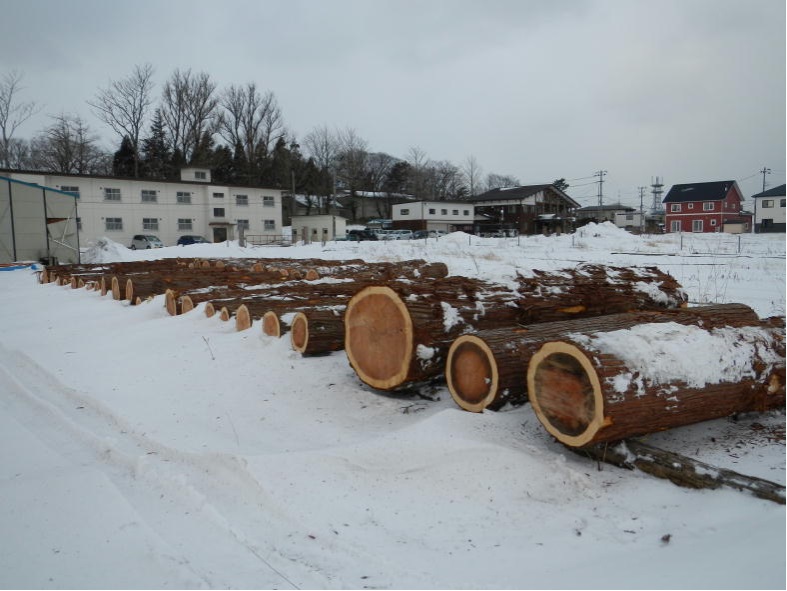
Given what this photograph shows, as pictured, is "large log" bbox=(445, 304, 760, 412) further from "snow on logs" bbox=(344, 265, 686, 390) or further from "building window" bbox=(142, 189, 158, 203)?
"building window" bbox=(142, 189, 158, 203)

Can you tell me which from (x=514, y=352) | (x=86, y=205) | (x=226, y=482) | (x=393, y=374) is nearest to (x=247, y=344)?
(x=393, y=374)

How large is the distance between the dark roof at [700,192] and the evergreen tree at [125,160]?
212 ft

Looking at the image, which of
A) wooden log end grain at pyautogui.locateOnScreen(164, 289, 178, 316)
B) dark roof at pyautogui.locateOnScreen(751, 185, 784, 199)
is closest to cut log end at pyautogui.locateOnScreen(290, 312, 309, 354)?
wooden log end grain at pyautogui.locateOnScreen(164, 289, 178, 316)

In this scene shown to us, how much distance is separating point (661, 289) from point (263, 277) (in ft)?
27.0

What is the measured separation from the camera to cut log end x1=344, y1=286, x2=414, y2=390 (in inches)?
187

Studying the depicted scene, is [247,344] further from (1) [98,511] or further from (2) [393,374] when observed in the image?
(1) [98,511]

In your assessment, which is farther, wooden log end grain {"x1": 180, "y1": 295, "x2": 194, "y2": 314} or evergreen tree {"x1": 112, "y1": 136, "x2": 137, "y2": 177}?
evergreen tree {"x1": 112, "y1": 136, "x2": 137, "y2": 177}

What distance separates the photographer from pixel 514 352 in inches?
165

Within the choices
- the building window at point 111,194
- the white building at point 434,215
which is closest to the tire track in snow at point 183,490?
the building window at point 111,194

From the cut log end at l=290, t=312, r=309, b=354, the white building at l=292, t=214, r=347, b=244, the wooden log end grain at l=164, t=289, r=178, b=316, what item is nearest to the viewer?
the cut log end at l=290, t=312, r=309, b=354

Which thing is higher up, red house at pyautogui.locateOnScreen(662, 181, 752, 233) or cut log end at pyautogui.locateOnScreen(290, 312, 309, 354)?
red house at pyautogui.locateOnScreen(662, 181, 752, 233)

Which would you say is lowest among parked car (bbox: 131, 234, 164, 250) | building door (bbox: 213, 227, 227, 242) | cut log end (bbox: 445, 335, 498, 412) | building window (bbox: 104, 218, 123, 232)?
cut log end (bbox: 445, 335, 498, 412)

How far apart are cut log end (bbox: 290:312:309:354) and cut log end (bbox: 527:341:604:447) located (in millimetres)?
2998

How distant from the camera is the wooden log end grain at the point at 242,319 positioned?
23.3ft
